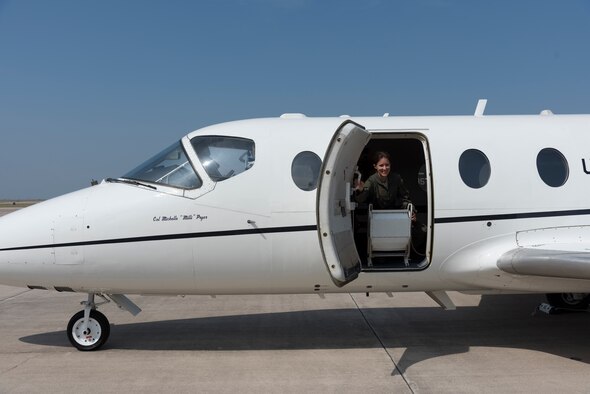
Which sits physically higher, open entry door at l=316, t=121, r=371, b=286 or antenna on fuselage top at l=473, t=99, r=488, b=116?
antenna on fuselage top at l=473, t=99, r=488, b=116

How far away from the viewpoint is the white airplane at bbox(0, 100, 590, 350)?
231 inches

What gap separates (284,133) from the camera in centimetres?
620

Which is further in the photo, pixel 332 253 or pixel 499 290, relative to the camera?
→ pixel 499 290

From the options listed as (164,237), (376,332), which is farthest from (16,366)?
(376,332)

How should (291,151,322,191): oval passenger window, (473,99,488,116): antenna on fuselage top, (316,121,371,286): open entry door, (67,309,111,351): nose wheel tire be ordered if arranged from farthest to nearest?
(473,99,488,116): antenna on fuselage top → (67,309,111,351): nose wheel tire → (291,151,322,191): oval passenger window → (316,121,371,286): open entry door

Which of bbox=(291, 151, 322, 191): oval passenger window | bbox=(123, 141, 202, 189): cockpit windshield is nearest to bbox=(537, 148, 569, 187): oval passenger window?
bbox=(291, 151, 322, 191): oval passenger window

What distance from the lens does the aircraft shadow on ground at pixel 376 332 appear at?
21.0 ft

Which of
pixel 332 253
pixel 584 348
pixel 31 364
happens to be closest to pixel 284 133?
pixel 332 253

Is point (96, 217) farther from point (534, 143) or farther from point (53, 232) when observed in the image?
point (534, 143)

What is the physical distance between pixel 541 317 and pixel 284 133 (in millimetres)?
4978

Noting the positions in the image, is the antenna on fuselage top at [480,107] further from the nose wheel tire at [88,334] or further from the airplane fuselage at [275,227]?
the nose wheel tire at [88,334]

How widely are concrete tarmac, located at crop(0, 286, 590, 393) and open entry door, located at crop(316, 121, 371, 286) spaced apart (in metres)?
1.15

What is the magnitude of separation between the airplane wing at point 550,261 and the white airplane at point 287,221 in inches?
1.1

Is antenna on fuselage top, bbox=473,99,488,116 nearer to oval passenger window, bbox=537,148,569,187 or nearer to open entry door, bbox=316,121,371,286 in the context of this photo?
oval passenger window, bbox=537,148,569,187
